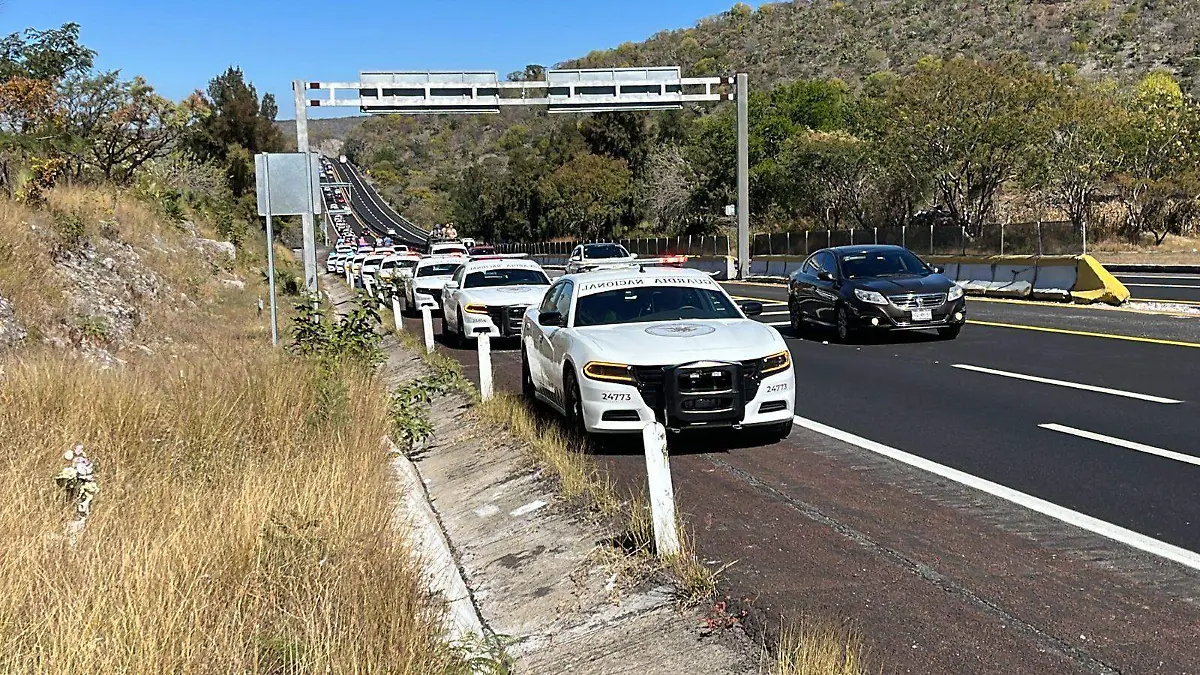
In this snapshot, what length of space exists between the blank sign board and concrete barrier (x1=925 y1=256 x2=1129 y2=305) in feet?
50.6

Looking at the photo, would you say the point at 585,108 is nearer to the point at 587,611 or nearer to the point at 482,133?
the point at 587,611

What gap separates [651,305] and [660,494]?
482 centimetres

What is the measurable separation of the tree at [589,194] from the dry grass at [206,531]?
2974 inches

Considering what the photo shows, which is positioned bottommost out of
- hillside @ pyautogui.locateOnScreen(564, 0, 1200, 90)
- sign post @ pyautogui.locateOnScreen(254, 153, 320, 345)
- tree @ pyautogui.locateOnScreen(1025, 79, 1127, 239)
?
sign post @ pyautogui.locateOnScreen(254, 153, 320, 345)

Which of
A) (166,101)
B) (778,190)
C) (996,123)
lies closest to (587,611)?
(166,101)

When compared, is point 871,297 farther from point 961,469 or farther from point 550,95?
point 550,95

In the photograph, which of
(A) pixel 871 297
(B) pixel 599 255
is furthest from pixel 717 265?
(A) pixel 871 297

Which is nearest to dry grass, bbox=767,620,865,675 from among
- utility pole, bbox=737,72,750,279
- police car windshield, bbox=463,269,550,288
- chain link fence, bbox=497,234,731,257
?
police car windshield, bbox=463,269,550,288

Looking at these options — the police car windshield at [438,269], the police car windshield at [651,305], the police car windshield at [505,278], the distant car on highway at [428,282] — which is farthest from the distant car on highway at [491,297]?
the police car windshield at [651,305]

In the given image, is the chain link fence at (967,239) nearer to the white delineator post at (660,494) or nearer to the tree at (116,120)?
the tree at (116,120)

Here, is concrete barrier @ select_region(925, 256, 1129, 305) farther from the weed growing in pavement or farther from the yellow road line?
the weed growing in pavement

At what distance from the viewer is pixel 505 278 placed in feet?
70.8

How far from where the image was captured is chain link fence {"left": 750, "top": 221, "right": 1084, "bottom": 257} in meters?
36.2

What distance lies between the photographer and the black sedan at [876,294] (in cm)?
1745
